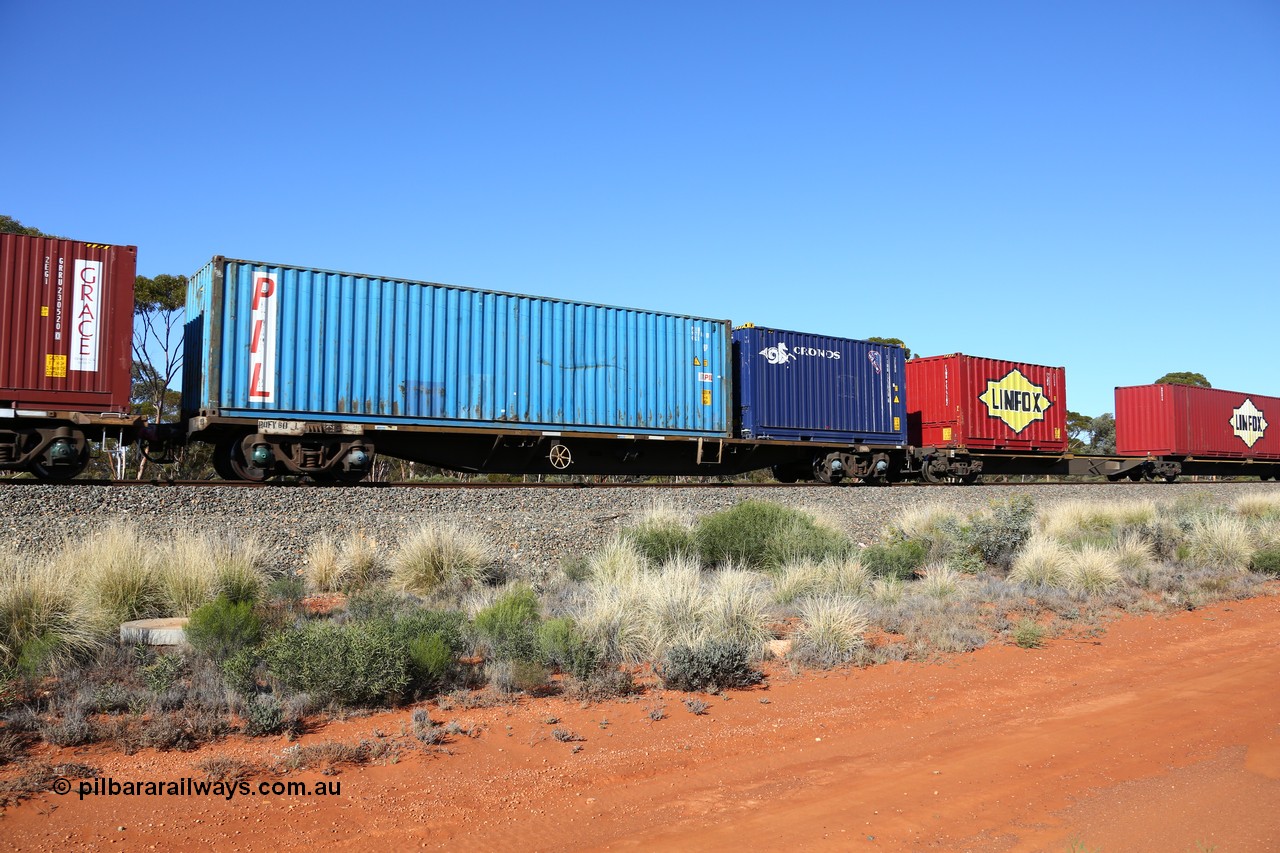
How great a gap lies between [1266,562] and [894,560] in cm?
613

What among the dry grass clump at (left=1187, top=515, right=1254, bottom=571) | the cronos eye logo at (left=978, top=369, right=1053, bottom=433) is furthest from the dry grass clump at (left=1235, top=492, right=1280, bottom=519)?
the cronos eye logo at (left=978, top=369, right=1053, bottom=433)

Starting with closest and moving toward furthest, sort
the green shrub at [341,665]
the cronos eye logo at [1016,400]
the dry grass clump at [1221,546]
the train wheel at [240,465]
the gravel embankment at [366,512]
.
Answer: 1. the green shrub at [341,665]
2. the gravel embankment at [366,512]
3. the dry grass clump at [1221,546]
4. the train wheel at [240,465]
5. the cronos eye logo at [1016,400]

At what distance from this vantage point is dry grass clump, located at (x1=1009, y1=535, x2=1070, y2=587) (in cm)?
1107

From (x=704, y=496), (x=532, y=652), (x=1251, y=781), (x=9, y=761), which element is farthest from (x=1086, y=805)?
(x=704, y=496)

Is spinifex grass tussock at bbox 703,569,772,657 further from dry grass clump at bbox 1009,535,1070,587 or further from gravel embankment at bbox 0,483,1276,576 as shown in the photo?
dry grass clump at bbox 1009,535,1070,587

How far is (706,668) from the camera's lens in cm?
658

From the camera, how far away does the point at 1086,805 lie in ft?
14.3

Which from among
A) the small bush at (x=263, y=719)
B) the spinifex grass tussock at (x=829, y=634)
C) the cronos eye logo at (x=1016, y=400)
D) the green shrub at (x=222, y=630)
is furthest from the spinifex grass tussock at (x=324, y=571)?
the cronos eye logo at (x=1016, y=400)

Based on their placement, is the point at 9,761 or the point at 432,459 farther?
the point at 432,459

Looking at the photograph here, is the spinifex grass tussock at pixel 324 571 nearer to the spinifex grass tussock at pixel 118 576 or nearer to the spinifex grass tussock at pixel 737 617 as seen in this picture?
the spinifex grass tussock at pixel 118 576

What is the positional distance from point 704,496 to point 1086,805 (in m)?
10.1

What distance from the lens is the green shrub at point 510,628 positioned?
22.0 feet

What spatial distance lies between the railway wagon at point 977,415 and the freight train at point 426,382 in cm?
22

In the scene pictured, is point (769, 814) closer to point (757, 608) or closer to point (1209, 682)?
point (757, 608)
